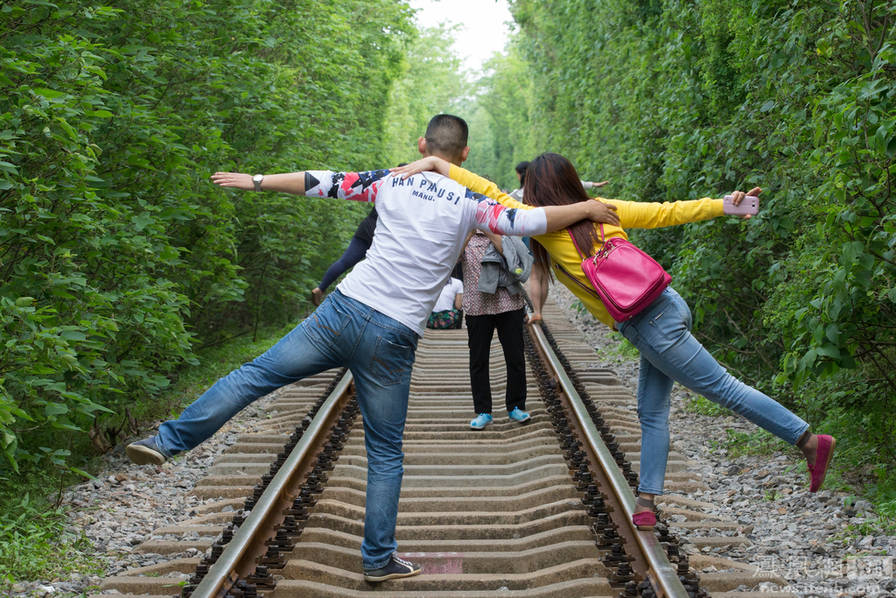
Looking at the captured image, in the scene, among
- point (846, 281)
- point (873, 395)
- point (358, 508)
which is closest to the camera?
point (846, 281)

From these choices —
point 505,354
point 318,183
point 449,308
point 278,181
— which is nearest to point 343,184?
point 318,183

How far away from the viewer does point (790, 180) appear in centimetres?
664

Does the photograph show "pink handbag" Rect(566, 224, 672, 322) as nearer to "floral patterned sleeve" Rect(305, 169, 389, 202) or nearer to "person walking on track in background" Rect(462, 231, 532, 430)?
"floral patterned sleeve" Rect(305, 169, 389, 202)

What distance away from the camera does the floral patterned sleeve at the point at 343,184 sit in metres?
4.10

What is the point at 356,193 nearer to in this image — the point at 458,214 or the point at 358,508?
the point at 458,214

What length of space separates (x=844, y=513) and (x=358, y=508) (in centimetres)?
281

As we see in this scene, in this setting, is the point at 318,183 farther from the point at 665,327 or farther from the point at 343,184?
the point at 665,327

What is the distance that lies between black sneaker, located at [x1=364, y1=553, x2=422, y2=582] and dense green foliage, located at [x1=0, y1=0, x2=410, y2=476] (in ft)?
6.23

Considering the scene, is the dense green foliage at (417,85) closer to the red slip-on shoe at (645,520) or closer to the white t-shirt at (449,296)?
the white t-shirt at (449,296)

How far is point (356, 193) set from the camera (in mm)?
4172

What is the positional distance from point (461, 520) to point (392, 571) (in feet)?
2.89

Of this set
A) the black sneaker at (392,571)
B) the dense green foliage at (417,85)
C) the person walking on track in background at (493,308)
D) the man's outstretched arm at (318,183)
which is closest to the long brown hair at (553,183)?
the man's outstretched arm at (318,183)

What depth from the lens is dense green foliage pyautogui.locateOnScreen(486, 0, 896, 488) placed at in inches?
188

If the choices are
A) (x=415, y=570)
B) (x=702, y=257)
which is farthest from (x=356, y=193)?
(x=702, y=257)
